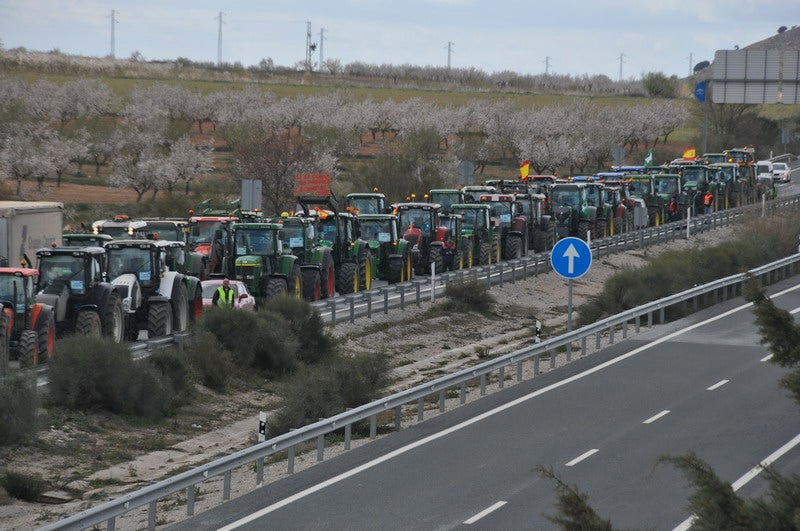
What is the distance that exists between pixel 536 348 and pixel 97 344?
23.6 feet

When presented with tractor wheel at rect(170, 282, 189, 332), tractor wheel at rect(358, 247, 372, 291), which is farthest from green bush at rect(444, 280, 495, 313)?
tractor wheel at rect(170, 282, 189, 332)

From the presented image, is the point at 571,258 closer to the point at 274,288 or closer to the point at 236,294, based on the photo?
the point at 236,294

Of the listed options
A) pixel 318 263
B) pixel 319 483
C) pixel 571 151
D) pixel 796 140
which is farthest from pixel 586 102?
pixel 319 483

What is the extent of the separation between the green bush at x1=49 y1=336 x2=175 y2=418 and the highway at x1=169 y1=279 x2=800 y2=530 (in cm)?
518

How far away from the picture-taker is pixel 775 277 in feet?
133

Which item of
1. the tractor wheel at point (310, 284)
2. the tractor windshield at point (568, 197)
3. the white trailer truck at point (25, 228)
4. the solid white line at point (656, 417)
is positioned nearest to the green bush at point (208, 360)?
the white trailer truck at point (25, 228)

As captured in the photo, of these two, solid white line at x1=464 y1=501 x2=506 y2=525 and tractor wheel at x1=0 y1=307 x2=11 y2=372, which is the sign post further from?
solid white line at x1=464 y1=501 x2=506 y2=525

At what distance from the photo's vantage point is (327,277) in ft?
119

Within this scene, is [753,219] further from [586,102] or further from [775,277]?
[586,102]

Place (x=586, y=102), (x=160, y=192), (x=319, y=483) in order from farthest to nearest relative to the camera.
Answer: (x=586, y=102)
(x=160, y=192)
(x=319, y=483)

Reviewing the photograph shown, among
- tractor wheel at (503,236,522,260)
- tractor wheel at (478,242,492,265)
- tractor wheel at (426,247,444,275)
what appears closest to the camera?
tractor wheel at (426,247,444,275)

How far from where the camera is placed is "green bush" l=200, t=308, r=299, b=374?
28250 mm

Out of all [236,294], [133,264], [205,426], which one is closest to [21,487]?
[205,426]

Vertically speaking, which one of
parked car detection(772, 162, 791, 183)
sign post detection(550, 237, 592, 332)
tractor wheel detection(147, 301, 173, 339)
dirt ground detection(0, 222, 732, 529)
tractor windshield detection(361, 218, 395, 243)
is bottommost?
dirt ground detection(0, 222, 732, 529)
